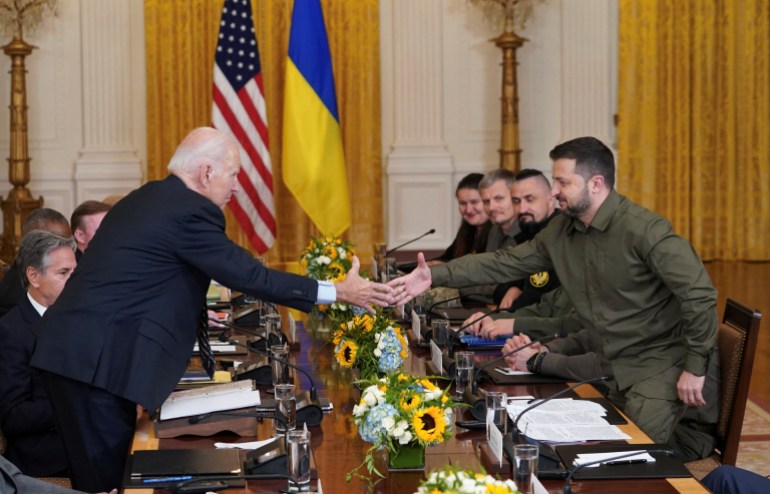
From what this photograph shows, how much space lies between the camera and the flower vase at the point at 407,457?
2865mm

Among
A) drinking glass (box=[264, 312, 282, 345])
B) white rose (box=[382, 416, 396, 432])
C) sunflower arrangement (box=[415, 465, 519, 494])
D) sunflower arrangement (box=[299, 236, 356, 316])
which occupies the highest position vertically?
sunflower arrangement (box=[299, 236, 356, 316])

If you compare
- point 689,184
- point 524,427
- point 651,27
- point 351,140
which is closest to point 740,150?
point 689,184

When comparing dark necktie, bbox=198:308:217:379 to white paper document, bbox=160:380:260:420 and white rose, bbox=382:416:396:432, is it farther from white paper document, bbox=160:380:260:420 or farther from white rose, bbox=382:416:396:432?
white rose, bbox=382:416:396:432

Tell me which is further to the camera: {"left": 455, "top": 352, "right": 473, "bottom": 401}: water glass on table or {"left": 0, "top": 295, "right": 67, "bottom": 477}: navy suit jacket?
{"left": 0, "top": 295, "right": 67, "bottom": 477}: navy suit jacket

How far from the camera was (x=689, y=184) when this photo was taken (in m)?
11.7

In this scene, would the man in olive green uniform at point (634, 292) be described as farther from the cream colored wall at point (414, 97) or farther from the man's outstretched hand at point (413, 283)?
the cream colored wall at point (414, 97)

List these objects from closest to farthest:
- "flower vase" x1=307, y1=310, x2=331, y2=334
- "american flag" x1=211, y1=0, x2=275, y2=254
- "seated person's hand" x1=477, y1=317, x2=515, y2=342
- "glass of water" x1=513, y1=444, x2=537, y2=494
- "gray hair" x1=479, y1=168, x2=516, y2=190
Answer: "glass of water" x1=513, y1=444, x2=537, y2=494
"seated person's hand" x1=477, y1=317, x2=515, y2=342
"flower vase" x1=307, y1=310, x2=331, y2=334
"gray hair" x1=479, y1=168, x2=516, y2=190
"american flag" x1=211, y1=0, x2=275, y2=254

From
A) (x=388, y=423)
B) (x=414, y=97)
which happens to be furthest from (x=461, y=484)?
(x=414, y=97)

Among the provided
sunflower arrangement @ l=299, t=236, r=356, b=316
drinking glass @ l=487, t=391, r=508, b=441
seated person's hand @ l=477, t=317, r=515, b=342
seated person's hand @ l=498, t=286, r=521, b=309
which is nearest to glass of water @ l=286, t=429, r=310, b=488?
drinking glass @ l=487, t=391, r=508, b=441

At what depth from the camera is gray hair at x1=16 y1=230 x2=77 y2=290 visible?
416cm

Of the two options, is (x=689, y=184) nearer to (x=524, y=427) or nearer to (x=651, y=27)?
(x=651, y=27)

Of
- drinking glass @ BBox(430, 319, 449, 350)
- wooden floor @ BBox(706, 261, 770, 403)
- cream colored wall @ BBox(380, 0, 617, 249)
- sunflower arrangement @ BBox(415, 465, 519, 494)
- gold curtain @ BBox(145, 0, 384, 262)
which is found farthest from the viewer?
cream colored wall @ BBox(380, 0, 617, 249)

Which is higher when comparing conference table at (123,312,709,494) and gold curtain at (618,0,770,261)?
gold curtain at (618,0,770,261)

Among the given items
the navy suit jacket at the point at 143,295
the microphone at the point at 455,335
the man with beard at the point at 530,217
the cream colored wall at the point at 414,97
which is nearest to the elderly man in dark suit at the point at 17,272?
the navy suit jacket at the point at 143,295
